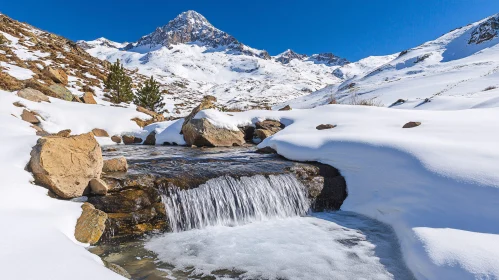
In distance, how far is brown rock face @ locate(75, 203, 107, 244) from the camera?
4.91 meters

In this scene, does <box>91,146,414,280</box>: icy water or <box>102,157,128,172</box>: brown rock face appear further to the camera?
<box>102,157,128,172</box>: brown rock face

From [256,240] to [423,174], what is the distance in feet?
12.7

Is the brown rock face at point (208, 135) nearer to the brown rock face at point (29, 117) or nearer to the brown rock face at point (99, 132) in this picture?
the brown rock face at point (99, 132)

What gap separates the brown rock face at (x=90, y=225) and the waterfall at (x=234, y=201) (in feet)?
4.44

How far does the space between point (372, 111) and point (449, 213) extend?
25.6 ft

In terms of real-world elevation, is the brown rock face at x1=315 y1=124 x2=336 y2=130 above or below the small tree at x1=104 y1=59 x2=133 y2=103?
below

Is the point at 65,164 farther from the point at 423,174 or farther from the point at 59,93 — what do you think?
the point at 59,93

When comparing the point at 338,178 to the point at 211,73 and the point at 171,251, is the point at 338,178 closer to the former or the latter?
Answer: the point at 171,251

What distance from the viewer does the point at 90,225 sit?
505 cm

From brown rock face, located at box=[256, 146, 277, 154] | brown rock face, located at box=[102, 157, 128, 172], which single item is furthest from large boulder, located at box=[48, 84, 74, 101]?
brown rock face, located at box=[256, 146, 277, 154]

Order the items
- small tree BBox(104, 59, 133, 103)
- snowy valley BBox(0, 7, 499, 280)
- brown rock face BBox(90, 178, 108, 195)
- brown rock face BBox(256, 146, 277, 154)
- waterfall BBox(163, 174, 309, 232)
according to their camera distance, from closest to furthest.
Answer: snowy valley BBox(0, 7, 499, 280) → brown rock face BBox(90, 178, 108, 195) → waterfall BBox(163, 174, 309, 232) → brown rock face BBox(256, 146, 277, 154) → small tree BBox(104, 59, 133, 103)

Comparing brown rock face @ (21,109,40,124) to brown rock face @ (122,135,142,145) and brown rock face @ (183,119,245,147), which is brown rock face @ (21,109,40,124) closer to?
brown rock face @ (122,135,142,145)

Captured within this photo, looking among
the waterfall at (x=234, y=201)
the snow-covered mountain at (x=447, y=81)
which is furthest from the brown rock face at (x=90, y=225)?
the snow-covered mountain at (x=447, y=81)

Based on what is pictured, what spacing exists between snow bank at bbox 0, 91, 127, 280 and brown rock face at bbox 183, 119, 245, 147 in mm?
7674
